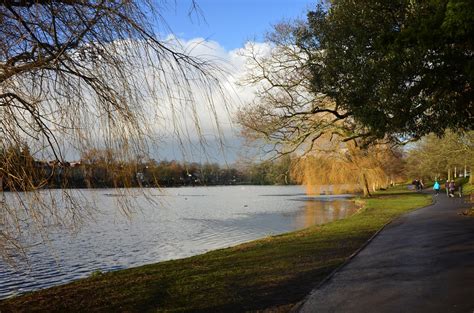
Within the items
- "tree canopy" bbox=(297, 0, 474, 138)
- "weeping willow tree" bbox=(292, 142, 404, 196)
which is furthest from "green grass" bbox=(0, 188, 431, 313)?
"weeping willow tree" bbox=(292, 142, 404, 196)

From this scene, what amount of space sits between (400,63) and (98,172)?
7369 mm

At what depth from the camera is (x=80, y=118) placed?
3.99 meters

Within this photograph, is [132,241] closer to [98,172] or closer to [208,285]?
[208,285]

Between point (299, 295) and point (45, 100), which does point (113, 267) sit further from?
point (45, 100)

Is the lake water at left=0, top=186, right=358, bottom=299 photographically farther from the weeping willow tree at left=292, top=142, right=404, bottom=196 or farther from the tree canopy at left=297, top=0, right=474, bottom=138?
the weeping willow tree at left=292, top=142, right=404, bottom=196

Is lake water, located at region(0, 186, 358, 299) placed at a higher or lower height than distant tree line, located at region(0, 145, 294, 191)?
lower

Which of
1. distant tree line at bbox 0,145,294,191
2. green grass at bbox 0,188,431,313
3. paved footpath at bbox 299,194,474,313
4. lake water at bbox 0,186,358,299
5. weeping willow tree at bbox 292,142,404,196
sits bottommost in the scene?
lake water at bbox 0,186,358,299

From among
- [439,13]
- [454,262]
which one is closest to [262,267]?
[454,262]

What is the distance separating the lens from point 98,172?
13.4ft

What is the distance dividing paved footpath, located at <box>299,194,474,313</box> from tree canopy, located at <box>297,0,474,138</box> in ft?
10.2

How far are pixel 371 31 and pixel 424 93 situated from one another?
76.8 inches

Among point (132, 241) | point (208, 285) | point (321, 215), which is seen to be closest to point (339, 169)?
point (321, 215)

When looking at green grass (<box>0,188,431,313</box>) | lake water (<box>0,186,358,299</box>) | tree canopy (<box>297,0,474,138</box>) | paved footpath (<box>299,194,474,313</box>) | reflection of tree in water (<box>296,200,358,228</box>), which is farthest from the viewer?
reflection of tree in water (<box>296,200,358,228</box>)

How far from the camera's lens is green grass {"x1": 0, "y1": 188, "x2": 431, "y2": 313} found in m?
7.68
